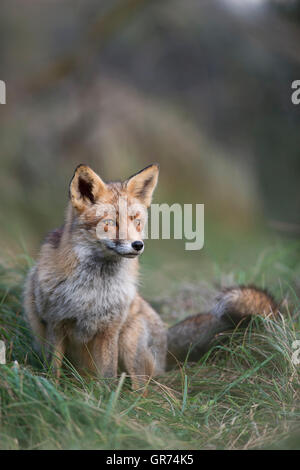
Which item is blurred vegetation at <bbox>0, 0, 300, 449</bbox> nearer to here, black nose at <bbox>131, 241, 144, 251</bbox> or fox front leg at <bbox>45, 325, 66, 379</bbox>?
fox front leg at <bbox>45, 325, 66, 379</bbox>

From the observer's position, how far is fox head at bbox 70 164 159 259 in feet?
14.0

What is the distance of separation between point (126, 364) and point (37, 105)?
9.63m

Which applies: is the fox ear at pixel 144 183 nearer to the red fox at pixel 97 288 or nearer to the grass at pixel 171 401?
the red fox at pixel 97 288

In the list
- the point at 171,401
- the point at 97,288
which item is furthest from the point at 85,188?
the point at 171,401

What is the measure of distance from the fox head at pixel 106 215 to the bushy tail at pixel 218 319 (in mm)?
1151

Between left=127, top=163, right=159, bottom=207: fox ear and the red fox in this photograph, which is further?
left=127, top=163, right=159, bottom=207: fox ear

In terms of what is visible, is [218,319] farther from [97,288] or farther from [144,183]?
[144,183]

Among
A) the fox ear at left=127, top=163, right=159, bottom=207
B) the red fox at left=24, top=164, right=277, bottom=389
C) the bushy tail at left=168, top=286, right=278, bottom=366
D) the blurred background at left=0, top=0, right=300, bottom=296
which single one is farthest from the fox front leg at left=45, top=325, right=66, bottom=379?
the blurred background at left=0, top=0, right=300, bottom=296

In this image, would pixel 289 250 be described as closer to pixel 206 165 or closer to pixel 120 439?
pixel 120 439

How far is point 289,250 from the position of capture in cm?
747

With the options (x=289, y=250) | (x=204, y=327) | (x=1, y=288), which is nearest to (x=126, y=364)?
(x=204, y=327)

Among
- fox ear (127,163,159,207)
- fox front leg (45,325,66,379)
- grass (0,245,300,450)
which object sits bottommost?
grass (0,245,300,450)

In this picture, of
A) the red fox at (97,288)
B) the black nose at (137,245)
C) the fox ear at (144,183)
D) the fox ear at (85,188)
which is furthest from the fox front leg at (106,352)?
the fox ear at (144,183)

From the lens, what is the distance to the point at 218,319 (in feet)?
16.8
